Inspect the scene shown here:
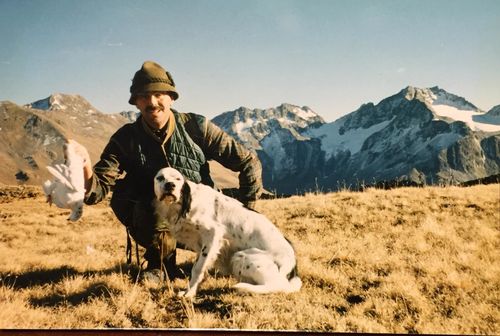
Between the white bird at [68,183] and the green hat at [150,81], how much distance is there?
929 mm

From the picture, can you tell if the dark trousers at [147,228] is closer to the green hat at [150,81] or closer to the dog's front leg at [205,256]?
the dog's front leg at [205,256]

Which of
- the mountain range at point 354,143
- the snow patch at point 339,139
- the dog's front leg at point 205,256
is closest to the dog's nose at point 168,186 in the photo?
the dog's front leg at point 205,256

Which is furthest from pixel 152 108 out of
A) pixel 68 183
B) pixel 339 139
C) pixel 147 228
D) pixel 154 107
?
pixel 339 139

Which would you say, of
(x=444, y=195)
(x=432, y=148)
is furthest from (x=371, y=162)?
(x=444, y=195)

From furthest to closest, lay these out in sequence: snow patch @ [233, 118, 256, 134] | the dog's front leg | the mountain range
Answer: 1. snow patch @ [233, 118, 256, 134]
2. the mountain range
3. the dog's front leg

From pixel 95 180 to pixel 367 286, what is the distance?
9.45 ft

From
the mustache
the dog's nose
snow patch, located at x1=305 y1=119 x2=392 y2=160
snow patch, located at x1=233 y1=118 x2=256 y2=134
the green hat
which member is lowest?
the dog's nose

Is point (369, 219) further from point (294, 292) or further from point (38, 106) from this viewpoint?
point (38, 106)

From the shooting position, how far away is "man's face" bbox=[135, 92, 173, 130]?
3.88 meters

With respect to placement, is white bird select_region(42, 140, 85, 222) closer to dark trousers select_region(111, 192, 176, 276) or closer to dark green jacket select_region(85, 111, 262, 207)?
dark green jacket select_region(85, 111, 262, 207)

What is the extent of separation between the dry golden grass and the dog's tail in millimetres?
73

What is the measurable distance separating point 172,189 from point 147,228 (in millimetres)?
982

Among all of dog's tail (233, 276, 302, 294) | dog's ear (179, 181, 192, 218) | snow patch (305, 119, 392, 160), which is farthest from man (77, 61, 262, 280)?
snow patch (305, 119, 392, 160)

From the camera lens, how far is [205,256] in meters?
3.60
